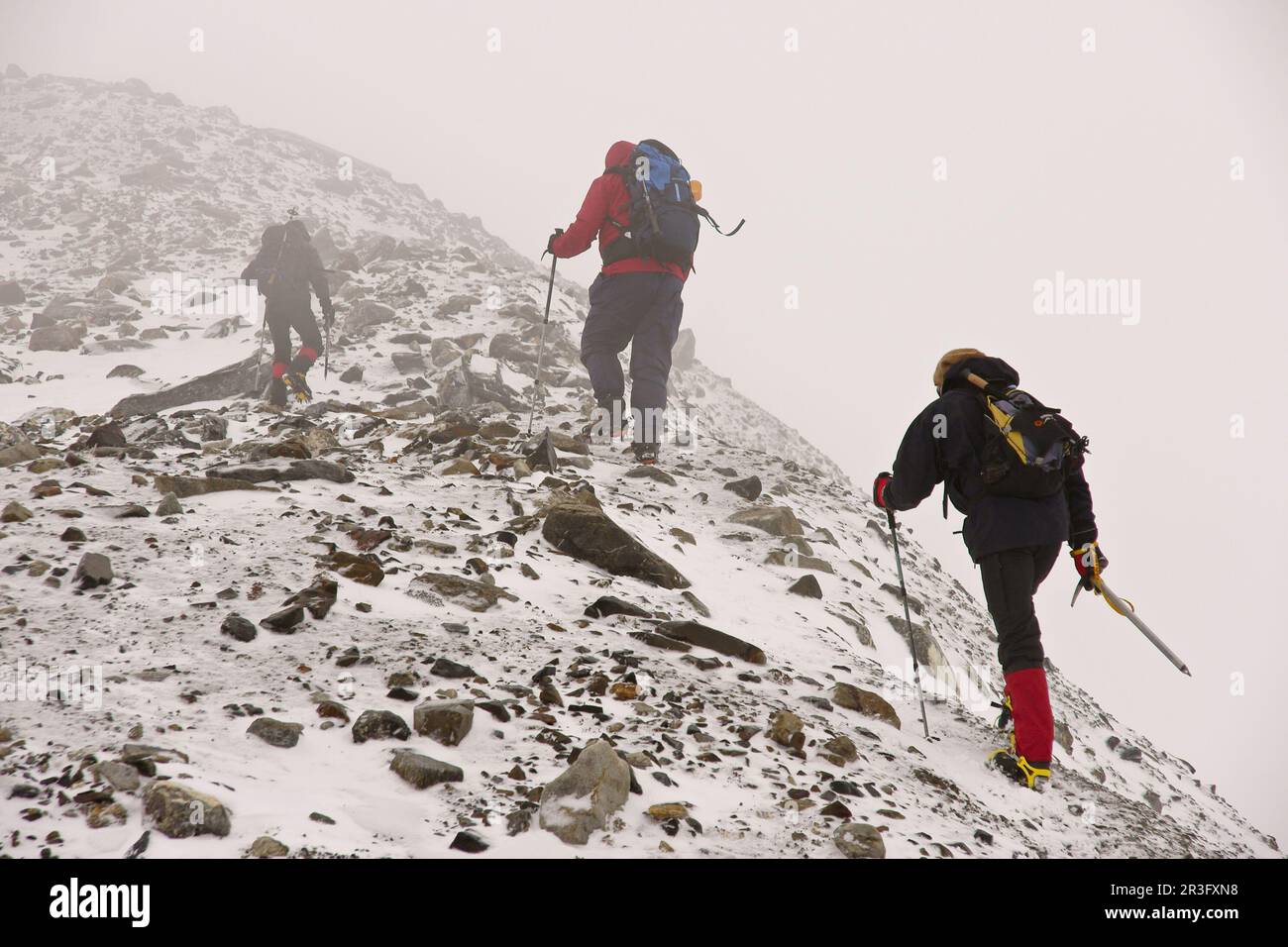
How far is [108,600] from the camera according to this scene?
12.6 feet

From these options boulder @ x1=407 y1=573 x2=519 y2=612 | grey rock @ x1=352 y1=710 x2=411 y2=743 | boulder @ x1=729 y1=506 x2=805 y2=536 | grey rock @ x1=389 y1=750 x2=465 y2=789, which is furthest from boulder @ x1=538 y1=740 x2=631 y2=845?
boulder @ x1=729 y1=506 x2=805 y2=536

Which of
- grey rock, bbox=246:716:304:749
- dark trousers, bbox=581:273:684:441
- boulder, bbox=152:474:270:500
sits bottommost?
grey rock, bbox=246:716:304:749

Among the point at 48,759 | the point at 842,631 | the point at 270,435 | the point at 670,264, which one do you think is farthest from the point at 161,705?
the point at 670,264

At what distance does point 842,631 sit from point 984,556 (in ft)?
5.59

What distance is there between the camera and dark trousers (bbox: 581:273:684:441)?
909 centimetres

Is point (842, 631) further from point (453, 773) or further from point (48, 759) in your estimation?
point (48, 759)

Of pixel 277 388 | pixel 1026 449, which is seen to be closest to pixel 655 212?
pixel 1026 449

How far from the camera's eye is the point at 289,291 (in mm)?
13945

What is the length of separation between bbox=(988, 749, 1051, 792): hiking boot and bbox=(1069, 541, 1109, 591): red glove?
3.82ft

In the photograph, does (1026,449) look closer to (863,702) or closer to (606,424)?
(863,702)

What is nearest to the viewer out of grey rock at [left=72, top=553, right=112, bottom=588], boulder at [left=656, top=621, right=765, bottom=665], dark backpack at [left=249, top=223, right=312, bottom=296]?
grey rock at [left=72, top=553, right=112, bottom=588]

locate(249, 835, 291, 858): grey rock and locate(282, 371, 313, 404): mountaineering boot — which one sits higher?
locate(282, 371, 313, 404): mountaineering boot

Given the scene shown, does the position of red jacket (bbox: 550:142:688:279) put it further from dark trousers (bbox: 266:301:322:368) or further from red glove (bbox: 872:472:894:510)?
dark trousers (bbox: 266:301:322:368)

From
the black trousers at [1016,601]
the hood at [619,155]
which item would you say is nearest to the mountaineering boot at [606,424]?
the hood at [619,155]
